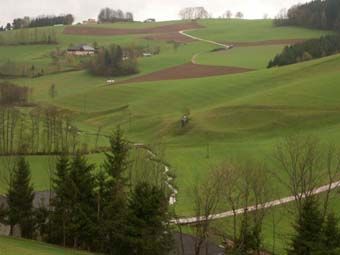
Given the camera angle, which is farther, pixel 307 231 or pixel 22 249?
pixel 307 231

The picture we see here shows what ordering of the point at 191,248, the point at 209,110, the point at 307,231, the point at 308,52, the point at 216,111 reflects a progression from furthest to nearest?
the point at 308,52
the point at 209,110
the point at 216,111
the point at 191,248
the point at 307,231

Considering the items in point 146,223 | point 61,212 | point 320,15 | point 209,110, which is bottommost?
point 61,212

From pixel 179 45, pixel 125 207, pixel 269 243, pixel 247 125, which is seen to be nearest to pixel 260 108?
pixel 247 125

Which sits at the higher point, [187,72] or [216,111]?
[187,72]

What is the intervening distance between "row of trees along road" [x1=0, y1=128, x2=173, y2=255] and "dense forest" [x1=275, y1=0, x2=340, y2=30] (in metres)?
150

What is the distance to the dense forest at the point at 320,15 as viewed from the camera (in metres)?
176

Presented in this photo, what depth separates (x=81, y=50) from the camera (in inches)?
7249

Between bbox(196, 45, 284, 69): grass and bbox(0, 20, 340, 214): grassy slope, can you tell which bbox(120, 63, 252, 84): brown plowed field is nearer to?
bbox(196, 45, 284, 69): grass

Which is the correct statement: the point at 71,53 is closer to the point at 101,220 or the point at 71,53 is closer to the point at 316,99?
the point at 316,99

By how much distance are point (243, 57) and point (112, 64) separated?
3632 cm

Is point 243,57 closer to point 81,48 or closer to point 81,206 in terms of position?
point 81,48

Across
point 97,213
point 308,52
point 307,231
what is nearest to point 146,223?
point 97,213

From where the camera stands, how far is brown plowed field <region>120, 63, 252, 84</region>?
13012 cm

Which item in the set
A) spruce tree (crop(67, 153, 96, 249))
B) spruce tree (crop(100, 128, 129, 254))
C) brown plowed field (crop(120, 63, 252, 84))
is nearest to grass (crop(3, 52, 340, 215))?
brown plowed field (crop(120, 63, 252, 84))
